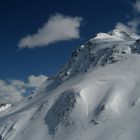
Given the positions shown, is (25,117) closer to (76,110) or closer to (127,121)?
(76,110)

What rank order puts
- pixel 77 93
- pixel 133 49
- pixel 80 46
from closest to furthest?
pixel 77 93
pixel 133 49
pixel 80 46

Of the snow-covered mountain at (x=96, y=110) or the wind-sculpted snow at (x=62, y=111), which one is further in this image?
the wind-sculpted snow at (x=62, y=111)

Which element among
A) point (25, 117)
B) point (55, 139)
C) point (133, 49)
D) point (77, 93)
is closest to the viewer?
point (55, 139)

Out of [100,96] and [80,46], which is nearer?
[100,96]

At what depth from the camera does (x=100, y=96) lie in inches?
2606

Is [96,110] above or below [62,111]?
below

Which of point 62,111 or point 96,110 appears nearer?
point 96,110

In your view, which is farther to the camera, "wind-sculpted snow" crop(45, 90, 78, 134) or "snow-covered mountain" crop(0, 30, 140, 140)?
"wind-sculpted snow" crop(45, 90, 78, 134)

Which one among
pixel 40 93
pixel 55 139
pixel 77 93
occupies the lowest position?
pixel 55 139

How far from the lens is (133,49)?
3447 inches

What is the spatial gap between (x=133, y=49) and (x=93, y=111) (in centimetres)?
2995

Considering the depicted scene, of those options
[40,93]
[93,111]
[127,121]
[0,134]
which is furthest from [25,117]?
[40,93]

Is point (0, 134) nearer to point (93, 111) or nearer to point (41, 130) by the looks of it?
point (41, 130)

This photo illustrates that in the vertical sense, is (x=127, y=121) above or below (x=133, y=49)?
below
